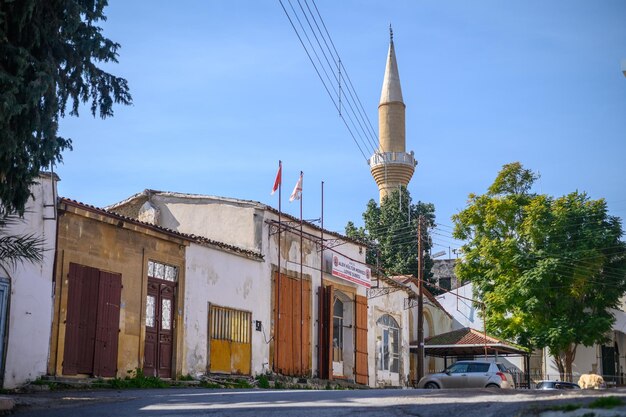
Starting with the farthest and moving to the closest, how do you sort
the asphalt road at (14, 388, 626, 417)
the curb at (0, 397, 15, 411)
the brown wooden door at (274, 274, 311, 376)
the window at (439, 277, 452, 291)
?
the window at (439, 277, 452, 291), the brown wooden door at (274, 274, 311, 376), the curb at (0, 397, 15, 411), the asphalt road at (14, 388, 626, 417)

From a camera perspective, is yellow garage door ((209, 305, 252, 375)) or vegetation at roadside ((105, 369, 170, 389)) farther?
yellow garage door ((209, 305, 252, 375))

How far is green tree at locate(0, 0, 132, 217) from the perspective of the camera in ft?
39.4

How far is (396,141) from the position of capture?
63281 mm

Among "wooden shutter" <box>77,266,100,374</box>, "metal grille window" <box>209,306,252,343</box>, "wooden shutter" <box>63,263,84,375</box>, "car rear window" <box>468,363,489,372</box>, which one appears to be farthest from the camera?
"car rear window" <box>468,363,489,372</box>

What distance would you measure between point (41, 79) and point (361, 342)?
937 inches

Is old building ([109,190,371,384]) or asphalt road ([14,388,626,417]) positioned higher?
old building ([109,190,371,384])

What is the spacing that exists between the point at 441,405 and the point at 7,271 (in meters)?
11.3

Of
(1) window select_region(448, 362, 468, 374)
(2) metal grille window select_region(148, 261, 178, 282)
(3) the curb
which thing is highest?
(2) metal grille window select_region(148, 261, 178, 282)

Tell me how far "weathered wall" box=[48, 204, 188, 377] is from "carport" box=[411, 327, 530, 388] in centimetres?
1937

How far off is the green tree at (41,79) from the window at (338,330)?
812 inches

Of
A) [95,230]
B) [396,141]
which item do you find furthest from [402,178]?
[95,230]

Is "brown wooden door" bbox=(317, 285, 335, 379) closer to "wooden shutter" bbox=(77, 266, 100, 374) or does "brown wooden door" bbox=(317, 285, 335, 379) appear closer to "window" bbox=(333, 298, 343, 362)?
"window" bbox=(333, 298, 343, 362)

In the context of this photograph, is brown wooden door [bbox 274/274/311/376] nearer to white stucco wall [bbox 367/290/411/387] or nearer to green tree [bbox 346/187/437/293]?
white stucco wall [bbox 367/290/411/387]

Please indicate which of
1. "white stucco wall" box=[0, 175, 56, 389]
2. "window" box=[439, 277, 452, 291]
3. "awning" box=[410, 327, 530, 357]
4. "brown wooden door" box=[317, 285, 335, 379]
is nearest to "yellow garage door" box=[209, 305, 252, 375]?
"brown wooden door" box=[317, 285, 335, 379]
